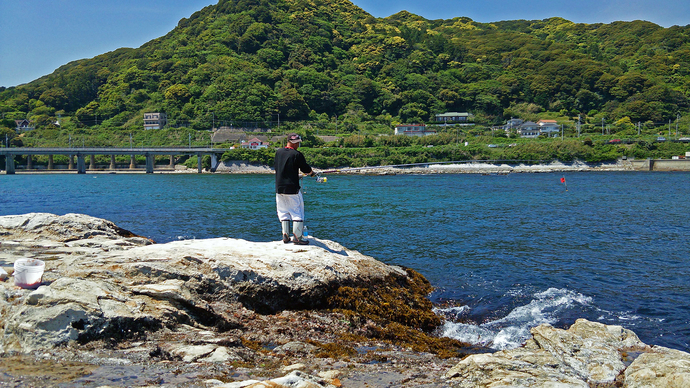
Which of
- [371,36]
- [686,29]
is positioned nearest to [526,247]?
[371,36]

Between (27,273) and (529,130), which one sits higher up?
(529,130)

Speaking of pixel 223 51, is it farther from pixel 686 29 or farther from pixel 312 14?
pixel 686 29

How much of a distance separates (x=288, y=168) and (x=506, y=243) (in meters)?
12.8

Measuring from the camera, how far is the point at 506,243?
19.2 m

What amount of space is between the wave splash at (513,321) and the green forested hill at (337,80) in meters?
112

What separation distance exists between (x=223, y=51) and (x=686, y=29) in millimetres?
181537

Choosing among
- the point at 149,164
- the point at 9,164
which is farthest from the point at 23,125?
the point at 149,164

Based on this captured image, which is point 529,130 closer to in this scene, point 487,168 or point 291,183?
point 487,168

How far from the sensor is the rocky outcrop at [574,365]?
18.6 ft

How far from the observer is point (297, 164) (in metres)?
9.29

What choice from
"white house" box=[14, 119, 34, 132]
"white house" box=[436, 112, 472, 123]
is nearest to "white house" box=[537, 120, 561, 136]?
"white house" box=[436, 112, 472, 123]

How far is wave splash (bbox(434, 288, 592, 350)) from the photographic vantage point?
902 cm

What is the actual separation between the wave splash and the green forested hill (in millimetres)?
112156

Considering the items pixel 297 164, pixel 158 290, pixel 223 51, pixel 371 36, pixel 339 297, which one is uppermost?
pixel 371 36
